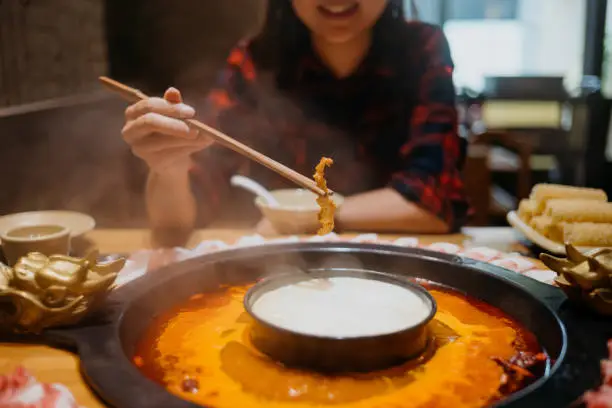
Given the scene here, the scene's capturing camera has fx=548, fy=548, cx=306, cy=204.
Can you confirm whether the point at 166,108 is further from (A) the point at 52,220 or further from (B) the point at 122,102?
(B) the point at 122,102

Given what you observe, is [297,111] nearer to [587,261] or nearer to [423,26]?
[423,26]

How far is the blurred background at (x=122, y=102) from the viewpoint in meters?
2.81

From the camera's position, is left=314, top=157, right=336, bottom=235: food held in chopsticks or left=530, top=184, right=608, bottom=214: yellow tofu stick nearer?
left=314, top=157, right=336, bottom=235: food held in chopsticks

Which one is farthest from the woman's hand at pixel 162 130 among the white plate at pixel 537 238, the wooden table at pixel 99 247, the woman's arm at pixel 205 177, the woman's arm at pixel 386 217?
the white plate at pixel 537 238

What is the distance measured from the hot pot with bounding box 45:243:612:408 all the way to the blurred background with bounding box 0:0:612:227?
950mm

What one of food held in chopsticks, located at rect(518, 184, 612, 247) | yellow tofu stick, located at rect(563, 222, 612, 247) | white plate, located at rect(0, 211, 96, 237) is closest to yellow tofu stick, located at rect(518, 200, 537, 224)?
food held in chopsticks, located at rect(518, 184, 612, 247)

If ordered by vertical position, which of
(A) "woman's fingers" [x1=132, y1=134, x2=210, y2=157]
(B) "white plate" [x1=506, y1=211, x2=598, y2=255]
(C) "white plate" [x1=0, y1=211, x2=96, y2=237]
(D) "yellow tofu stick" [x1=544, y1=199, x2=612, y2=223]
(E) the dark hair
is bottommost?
(C) "white plate" [x1=0, y1=211, x2=96, y2=237]

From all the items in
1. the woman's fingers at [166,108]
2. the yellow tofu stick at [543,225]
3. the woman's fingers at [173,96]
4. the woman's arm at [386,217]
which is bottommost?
the woman's arm at [386,217]

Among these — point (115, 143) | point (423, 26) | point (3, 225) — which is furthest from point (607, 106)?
point (3, 225)

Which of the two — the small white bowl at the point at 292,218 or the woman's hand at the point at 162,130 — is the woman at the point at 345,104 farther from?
the woman's hand at the point at 162,130

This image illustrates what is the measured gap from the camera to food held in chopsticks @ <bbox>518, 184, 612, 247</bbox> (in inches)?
60.3

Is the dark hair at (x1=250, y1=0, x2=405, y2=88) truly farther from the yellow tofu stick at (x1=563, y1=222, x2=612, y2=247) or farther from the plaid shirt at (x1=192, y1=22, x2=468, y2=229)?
the yellow tofu stick at (x1=563, y1=222, x2=612, y2=247)

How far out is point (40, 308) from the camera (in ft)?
3.16

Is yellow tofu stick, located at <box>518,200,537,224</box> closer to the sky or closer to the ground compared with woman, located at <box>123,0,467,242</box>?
closer to the ground
